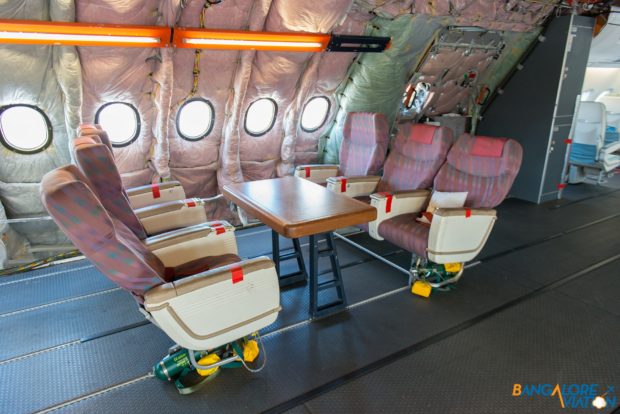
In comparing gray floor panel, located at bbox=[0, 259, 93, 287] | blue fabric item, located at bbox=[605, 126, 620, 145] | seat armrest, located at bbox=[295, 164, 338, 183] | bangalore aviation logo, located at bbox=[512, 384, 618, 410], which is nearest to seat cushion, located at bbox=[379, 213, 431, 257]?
bangalore aviation logo, located at bbox=[512, 384, 618, 410]

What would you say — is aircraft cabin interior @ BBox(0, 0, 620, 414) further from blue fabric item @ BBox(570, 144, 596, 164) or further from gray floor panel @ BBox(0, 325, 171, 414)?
blue fabric item @ BBox(570, 144, 596, 164)

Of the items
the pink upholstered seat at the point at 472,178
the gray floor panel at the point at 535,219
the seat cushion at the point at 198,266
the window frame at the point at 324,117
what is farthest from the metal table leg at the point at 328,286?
the window frame at the point at 324,117

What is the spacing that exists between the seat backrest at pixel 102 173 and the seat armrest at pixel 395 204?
87.1 inches

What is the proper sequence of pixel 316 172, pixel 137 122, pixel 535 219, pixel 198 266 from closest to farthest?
pixel 198 266
pixel 137 122
pixel 316 172
pixel 535 219

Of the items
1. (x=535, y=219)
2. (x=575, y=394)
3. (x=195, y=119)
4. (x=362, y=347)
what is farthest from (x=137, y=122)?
(x=535, y=219)

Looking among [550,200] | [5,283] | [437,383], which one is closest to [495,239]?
[550,200]

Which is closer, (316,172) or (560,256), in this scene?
(560,256)

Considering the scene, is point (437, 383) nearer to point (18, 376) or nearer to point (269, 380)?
point (269, 380)

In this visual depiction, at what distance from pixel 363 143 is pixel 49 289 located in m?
3.66

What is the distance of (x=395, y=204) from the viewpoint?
3.94 meters

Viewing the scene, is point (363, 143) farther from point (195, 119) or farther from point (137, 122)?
point (137, 122)

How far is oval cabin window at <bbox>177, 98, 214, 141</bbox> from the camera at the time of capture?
14.9 feet

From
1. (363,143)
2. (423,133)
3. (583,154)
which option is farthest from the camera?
(583,154)

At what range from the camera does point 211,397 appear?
2484 mm
